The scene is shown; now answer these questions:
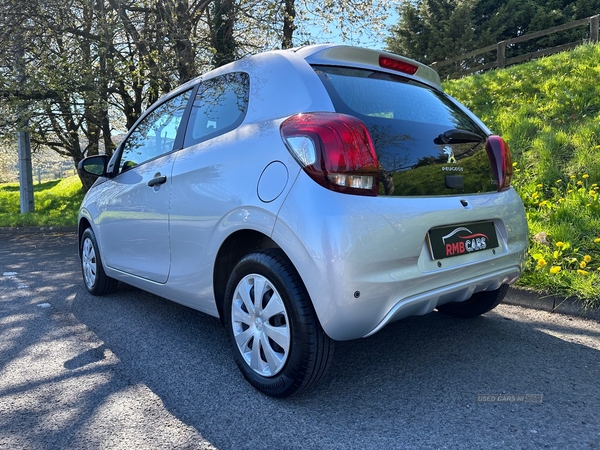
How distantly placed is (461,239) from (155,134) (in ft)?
7.70

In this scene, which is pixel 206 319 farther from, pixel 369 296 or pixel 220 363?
pixel 369 296

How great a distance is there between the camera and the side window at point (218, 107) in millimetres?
2760

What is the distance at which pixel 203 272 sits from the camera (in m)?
2.76

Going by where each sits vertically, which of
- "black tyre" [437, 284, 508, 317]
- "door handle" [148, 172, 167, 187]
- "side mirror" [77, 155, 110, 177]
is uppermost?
"side mirror" [77, 155, 110, 177]

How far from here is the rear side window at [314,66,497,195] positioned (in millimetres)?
2262

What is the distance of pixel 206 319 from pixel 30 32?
8689 millimetres

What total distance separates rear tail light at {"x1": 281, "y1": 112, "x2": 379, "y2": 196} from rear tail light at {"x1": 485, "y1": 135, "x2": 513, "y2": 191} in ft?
3.11

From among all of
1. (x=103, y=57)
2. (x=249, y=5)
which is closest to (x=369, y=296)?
(x=103, y=57)

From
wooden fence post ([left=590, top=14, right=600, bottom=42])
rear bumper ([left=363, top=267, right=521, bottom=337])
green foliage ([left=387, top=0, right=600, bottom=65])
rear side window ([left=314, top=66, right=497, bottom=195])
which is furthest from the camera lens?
green foliage ([left=387, top=0, right=600, bottom=65])

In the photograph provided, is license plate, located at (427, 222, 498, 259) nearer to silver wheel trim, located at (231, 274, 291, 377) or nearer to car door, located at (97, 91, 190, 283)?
silver wheel trim, located at (231, 274, 291, 377)

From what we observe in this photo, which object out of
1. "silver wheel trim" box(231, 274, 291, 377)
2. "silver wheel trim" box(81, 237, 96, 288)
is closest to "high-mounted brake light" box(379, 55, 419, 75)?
"silver wheel trim" box(231, 274, 291, 377)

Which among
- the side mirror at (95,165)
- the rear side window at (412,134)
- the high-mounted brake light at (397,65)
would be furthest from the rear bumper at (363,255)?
the side mirror at (95,165)

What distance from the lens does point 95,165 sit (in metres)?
4.25

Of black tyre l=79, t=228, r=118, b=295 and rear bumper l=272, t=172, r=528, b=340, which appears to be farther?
black tyre l=79, t=228, r=118, b=295
